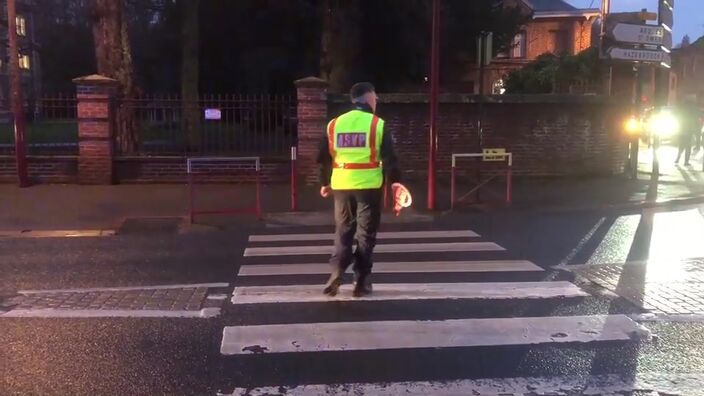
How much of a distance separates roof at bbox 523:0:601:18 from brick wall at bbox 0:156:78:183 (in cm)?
3464

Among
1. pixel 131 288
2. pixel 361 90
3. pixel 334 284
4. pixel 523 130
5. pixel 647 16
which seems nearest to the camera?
pixel 361 90

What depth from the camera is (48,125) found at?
631 inches

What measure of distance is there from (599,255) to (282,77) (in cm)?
1923

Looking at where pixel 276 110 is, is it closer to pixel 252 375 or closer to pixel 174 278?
pixel 174 278

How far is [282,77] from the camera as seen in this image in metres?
26.8

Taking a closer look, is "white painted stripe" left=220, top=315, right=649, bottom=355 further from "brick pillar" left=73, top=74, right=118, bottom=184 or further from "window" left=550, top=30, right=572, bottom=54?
"window" left=550, top=30, right=572, bottom=54

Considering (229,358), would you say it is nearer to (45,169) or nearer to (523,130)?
(45,169)

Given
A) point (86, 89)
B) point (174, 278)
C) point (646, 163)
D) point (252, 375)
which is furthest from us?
point (646, 163)

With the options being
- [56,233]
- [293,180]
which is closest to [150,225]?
[56,233]

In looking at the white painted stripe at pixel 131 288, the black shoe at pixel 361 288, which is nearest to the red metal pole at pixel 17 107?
the white painted stripe at pixel 131 288

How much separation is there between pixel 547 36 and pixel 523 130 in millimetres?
32192

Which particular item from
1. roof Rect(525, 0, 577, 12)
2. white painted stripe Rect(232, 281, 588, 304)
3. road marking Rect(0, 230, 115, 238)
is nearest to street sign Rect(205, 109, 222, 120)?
road marking Rect(0, 230, 115, 238)

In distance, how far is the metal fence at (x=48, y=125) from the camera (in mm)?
15773

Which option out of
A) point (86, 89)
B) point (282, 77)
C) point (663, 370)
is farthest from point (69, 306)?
point (282, 77)
